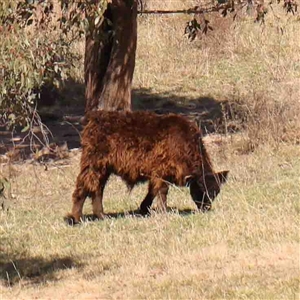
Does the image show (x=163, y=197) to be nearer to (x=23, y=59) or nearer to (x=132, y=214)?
(x=132, y=214)

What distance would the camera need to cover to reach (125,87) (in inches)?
683

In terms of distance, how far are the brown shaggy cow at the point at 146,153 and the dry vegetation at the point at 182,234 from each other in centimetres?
41

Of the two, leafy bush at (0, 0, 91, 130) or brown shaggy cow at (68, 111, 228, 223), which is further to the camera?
brown shaggy cow at (68, 111, 228, 223)

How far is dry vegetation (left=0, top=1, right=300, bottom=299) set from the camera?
854cm

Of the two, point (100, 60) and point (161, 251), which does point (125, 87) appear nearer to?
point (100, 60)

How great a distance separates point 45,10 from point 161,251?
2.73 metres

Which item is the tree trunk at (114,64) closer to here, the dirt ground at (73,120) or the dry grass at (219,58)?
the dirt ground at (73,120)

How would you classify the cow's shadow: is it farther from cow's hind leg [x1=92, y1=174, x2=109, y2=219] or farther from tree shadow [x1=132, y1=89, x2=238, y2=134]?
tree shadow [x1=132, y1=89, x2=238, y2=134]

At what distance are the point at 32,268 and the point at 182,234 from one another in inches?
65.6

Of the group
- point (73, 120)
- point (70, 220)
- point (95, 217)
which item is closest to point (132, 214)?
point (95, 217)

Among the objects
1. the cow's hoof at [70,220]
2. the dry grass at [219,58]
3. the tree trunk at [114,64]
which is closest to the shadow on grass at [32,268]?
the cow's hoof at [70,220]

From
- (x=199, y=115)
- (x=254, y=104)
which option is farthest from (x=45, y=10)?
(x=199, y=115)

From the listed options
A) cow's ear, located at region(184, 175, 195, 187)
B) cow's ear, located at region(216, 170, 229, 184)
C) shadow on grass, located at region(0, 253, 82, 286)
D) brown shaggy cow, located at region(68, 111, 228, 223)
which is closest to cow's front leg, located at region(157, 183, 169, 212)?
brown shaggy cow, located at region(68, 111, 228, 223)

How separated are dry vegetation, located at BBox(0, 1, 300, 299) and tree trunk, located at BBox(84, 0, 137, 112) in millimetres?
1359
